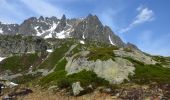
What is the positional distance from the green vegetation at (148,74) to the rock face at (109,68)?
157 centimetres

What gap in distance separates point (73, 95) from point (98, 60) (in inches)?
586

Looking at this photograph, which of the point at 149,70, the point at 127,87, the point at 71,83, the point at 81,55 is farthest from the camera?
the point at 81,55

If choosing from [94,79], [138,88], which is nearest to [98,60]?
[94,79]

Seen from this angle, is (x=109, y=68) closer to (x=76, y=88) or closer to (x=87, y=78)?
(x=87, y=78)

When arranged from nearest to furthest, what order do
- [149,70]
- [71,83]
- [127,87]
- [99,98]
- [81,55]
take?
[99,98] → [127,87] → [71,83] → [149,70] → [81,55]

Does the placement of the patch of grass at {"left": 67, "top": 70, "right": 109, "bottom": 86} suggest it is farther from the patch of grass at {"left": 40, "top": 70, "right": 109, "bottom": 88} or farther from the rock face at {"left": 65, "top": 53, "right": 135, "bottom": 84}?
the rock face at {"left": 65, "top": 53, "right": 135, "bottom": 84}

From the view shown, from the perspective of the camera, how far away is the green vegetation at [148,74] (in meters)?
68.2

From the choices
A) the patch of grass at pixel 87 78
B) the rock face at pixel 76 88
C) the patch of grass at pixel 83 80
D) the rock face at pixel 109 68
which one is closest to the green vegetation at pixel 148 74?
the rock face at pixel 109 68

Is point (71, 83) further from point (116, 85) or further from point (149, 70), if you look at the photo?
point (149, 70)

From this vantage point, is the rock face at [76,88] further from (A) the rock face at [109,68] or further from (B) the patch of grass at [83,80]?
(A) the rock face at [109,68]

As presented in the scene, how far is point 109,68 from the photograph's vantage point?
7294 cm

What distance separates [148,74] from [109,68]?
8.41 m

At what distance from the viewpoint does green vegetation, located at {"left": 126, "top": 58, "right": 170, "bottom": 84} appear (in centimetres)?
6825

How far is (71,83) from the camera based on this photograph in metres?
68.0
